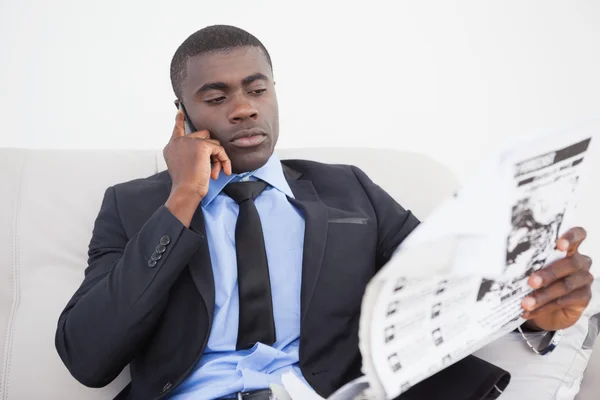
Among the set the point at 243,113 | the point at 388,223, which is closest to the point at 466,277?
the point at 388,223

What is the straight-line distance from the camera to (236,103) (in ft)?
5.14

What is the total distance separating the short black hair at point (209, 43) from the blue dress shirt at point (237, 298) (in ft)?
1.04

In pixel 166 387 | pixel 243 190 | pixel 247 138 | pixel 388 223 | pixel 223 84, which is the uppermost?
pixel 223 84

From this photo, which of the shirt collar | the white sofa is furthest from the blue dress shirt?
the white sofa

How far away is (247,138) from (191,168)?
18 cm

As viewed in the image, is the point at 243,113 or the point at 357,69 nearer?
the point at 243,113

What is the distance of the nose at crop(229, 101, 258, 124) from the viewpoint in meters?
1.54

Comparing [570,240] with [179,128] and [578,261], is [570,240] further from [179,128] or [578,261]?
[179,128]

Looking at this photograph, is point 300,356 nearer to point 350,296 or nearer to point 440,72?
point 350,296

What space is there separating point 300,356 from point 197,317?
23 centimetres

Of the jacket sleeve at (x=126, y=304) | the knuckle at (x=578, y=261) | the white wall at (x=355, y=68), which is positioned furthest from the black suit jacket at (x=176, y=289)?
the white wall at (x=355, y=68)

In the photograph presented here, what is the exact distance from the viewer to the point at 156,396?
1.35m

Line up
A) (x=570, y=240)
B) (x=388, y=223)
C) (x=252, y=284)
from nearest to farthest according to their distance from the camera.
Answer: (x=570, y=240) → (x=252, y=284) → (x=388, y=223)

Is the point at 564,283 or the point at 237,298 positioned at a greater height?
the point at 564,283
